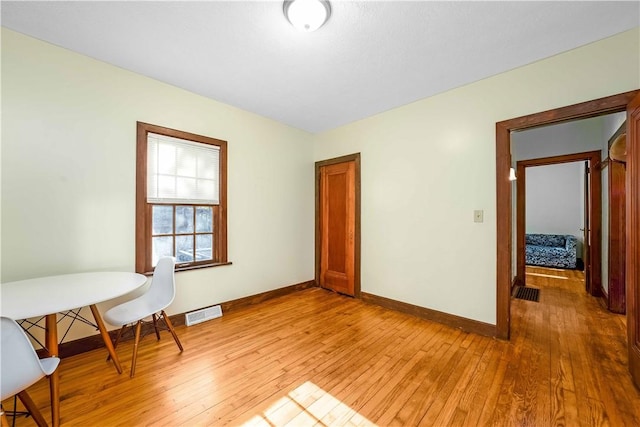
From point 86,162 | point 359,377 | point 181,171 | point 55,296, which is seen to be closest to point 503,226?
point 359,377

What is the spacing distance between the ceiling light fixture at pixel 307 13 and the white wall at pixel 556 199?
751 cm

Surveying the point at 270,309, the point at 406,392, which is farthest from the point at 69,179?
the point at 406,392

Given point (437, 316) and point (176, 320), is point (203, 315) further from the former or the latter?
point (437, 316)

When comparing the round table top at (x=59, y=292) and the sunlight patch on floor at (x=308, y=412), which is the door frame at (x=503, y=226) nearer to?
the sunlight patch on floor at (x=308, y=412)

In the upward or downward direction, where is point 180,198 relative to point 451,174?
downward

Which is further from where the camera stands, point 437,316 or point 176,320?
point 437,316

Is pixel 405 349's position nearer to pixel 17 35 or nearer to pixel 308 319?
pixel 308 319

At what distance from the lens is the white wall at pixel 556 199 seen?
6.35 meters

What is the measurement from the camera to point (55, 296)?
1549mm

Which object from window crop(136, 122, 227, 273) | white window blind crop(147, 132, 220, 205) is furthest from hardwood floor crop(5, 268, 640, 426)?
white window blind crop(147, 132, 220, 205)

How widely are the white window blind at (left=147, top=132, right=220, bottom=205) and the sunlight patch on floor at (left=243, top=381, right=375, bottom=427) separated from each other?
2.26m

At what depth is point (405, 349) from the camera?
7.52 ft

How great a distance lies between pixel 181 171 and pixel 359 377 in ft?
8.94

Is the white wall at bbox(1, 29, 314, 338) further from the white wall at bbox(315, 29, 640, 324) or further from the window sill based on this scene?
the white wall at bbox(315, 29, 640, 324)
